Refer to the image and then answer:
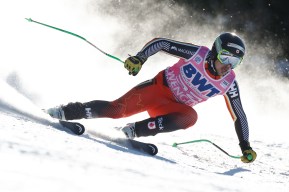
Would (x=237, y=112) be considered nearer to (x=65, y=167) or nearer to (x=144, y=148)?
(x=144, y=148)

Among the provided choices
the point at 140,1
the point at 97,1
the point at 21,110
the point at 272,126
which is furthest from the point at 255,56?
the point at 21,110

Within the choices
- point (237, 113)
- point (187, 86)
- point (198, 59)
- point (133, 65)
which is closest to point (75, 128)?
point (133, 65)

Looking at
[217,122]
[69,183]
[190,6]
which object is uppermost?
[190,6]

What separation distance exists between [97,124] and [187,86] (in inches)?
32.5

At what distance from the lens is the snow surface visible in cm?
184

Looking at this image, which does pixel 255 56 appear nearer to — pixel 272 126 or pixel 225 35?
pixel 272 126

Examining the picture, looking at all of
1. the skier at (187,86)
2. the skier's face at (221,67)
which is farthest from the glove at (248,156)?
the skier's face at (221,67)

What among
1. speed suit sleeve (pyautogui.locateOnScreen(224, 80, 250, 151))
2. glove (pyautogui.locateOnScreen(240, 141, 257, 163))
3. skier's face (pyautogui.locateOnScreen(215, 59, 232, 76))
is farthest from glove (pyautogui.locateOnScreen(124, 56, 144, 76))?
glove (pyautogui.locateOnScreen(240, 141, 257, 163))

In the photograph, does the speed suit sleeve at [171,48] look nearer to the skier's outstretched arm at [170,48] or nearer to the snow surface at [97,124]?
the skier's outstretched arm at [170,48]

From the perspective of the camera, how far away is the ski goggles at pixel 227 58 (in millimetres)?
3848

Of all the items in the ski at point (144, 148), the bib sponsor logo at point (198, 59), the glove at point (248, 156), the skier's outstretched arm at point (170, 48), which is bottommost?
the ski at point (144, 148)

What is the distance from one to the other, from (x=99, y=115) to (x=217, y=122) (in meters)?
3.97

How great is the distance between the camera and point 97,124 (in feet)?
12.9

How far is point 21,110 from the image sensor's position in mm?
3203
